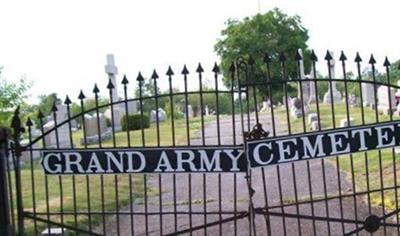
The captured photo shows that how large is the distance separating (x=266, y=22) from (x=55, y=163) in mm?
51276

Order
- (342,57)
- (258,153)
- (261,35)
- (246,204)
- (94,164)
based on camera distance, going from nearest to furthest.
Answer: (258,153) < (94,164) < (342,57) < (246,204) < (261,35)

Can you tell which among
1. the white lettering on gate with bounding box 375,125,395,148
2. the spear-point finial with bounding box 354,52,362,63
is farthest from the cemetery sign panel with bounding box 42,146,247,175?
the spear-point finial with bounding box 354,52,362,63

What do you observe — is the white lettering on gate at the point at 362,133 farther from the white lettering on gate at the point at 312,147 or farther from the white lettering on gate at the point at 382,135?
the white lettering on gate at the point at 312,147

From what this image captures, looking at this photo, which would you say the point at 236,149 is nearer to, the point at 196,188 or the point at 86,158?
the point at 86,158

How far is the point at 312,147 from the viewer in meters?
4.61

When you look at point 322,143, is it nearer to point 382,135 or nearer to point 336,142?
point 336,142

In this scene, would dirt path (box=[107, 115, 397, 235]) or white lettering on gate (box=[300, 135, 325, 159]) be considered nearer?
white lettering on gate (box=[300, 135, 325, 159])

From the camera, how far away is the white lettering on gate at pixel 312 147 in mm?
4594

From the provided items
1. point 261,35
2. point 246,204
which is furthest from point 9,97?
point 261,35

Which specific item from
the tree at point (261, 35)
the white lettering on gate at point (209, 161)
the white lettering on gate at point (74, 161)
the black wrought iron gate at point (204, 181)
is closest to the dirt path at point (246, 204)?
the black wrought iron gate at point (204, 181)

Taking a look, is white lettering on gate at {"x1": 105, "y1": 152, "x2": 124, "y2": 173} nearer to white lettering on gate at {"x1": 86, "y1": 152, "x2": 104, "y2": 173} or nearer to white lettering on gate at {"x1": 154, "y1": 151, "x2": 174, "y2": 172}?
white lettering on gate at {"x1": 86, "y1": 152, "x2": 104, "y2": 173}

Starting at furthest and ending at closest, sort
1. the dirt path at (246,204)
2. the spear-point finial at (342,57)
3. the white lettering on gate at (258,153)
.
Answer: the dirt path at (246,204), the spear-point finial at (342,57), the white lettering on gate at (258,153)

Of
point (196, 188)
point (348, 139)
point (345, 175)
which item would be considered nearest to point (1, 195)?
point (348, 139)

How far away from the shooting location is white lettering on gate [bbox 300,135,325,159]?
4594 millimetres
